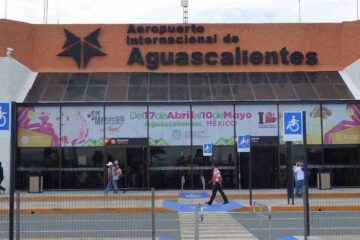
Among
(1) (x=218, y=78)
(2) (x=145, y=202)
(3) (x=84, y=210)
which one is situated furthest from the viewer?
(1) (x=218, y=78)

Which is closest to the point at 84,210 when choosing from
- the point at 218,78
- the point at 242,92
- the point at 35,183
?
the point at 35,183

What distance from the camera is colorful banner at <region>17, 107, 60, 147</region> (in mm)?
32938

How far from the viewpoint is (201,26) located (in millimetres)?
37656

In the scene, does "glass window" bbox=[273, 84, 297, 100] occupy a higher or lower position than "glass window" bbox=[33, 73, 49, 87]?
lower

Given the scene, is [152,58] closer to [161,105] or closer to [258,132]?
[161,105]

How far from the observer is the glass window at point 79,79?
35500mm

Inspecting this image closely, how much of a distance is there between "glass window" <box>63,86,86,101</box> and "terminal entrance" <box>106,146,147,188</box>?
3.29 m

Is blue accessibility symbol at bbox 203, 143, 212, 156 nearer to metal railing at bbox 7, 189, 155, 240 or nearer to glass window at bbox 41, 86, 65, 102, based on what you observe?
metal railing at bbox 7, 189, 155, 240

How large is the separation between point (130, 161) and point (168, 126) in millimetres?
2749

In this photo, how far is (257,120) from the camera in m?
32.9

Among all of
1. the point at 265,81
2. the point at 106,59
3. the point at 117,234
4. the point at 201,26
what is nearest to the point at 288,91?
the point at 265,81

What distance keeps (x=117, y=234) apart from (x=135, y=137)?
18097 mm

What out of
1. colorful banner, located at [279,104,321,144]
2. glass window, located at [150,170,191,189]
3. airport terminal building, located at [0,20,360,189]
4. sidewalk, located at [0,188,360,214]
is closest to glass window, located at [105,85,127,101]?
airport terminal building, located at [0,20,360,189]

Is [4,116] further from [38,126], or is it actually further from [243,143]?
[38,126]
